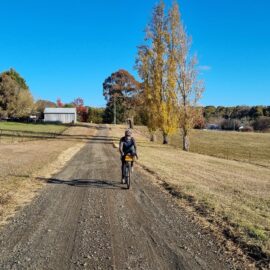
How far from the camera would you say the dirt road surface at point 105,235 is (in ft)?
21.5

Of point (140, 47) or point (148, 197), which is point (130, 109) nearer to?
point (140, 47)

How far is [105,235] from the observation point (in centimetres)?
799

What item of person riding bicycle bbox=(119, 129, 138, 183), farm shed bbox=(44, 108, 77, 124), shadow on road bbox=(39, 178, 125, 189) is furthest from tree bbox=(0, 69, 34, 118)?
person riding bicycle bbox=(119, 129, 138, 183)

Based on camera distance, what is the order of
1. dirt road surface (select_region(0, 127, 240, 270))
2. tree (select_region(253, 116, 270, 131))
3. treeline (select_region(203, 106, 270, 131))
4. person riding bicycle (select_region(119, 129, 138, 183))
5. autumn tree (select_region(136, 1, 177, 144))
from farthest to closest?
treeline (select_region(203, 106, 270, 131))
tree (select_region(253, 116, 270, 131))
autumn tree (select_region(136, 1, 177, 144))
person riding bicycle (select_region(119, 129, 138, 183))
dirt road surface (select_region(0, 127, 240, 270))

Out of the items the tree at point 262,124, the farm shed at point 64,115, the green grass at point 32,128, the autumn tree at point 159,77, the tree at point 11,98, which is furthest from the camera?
the tree at point 262,124

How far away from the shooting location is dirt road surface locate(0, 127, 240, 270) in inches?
258

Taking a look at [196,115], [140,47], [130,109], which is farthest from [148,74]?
[130,109]

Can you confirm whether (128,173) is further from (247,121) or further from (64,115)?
(247,121)

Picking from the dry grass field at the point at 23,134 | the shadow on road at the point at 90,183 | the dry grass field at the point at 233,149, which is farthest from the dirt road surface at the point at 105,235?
the dry grass field at the point at 23,134

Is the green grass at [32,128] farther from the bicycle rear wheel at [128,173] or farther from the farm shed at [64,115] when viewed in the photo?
the bicycle rear wheel at [128,173]

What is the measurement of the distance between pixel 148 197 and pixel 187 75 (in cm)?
2758

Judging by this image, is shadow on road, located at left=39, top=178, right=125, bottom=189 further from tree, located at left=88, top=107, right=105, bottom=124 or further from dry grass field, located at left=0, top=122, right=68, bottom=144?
tree, located at left=88, top=107, right=105, bottom=124

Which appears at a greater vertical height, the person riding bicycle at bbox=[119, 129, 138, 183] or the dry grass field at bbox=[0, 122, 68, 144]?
the person riding bicycle at bbox=[119, 129, 138, 183]

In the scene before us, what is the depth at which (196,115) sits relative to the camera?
37.8 meters
